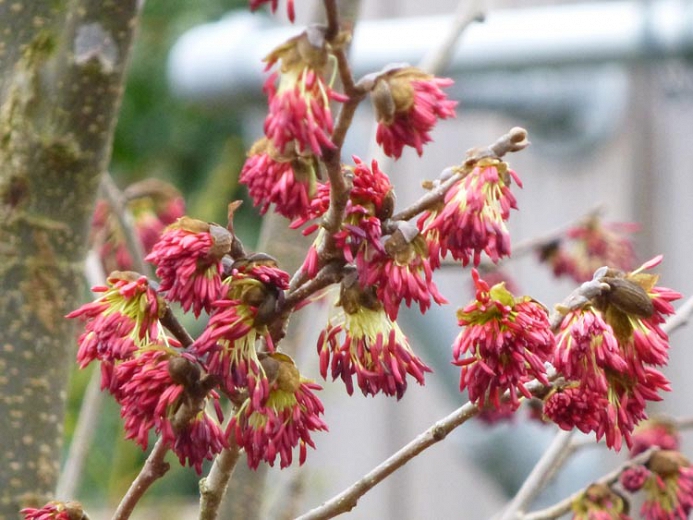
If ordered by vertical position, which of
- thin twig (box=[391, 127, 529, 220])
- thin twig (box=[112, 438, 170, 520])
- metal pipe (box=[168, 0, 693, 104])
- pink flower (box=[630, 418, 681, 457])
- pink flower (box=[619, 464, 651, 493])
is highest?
metal pipe (box=[168, 0, 693, 104])

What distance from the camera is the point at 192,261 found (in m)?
0.49

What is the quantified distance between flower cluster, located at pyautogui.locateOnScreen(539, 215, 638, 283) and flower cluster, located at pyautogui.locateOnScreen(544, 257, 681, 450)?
54cm

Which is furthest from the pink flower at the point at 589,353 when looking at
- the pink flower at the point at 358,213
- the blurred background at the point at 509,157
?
the blurred background at the point at 509,157

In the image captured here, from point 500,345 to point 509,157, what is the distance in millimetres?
1200

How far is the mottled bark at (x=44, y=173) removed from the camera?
0.79 m

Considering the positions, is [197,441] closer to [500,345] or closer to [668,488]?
[500,345]

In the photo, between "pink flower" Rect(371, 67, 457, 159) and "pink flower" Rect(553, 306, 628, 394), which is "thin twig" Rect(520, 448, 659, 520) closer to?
"pink flower" Rect(553, 306, 628, 394)

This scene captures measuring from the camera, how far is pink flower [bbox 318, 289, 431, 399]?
1.65 feet

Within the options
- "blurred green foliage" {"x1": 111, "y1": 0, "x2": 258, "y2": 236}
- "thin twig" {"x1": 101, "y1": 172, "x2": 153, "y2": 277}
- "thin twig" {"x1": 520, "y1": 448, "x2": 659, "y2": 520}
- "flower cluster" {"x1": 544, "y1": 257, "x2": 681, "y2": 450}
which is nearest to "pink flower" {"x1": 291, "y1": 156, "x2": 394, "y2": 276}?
"flower cluster" {"x1": 544, "y1": 257, "x2": 681, "y2": 450}

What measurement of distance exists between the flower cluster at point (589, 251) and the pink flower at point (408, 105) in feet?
2.04

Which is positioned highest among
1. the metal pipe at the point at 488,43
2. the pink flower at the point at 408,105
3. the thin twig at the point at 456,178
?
the metal pipe at the point at 488,43

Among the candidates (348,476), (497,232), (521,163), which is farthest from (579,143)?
(497,232)

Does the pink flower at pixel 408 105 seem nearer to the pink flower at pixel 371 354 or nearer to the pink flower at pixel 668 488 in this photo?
the pink flower at pixel 371 354

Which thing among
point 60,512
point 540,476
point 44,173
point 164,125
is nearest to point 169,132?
point 164,125
